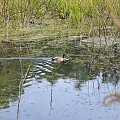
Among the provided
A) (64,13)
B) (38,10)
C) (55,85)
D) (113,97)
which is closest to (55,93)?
(55,85)

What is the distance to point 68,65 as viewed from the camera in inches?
209

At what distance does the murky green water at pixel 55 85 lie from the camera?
3.16 meters

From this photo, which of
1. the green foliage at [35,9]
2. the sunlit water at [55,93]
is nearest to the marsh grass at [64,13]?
the green foliage at [35,9]

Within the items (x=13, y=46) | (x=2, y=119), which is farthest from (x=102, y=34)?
(x=2, y=119)

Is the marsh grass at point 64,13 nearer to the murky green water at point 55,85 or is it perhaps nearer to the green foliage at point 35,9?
the green foliage at point 35,9

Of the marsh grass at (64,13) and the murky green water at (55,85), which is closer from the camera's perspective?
the murky green water at (55,85)

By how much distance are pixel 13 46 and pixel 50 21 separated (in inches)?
136

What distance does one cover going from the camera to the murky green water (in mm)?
3160

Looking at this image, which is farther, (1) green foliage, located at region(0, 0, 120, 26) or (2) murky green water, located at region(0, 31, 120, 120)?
(1) green foliage, located at region(0, 0, 120, 26)

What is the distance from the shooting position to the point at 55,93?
12.4 ft

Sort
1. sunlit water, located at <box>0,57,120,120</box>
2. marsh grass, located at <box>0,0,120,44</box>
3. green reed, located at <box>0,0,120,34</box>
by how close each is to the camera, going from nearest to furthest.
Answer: sunlit water, located at <box>0,57,120,120</box> → marsh grass, located at <box>0,0,120,44</box> → green reed, located at <box>0,0,120,34</box>

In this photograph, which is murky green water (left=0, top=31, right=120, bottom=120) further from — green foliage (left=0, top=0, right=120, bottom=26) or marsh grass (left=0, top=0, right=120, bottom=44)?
green foliage (left=0, top=0, right=120, bottom=26)

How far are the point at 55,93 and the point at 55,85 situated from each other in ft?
1.14

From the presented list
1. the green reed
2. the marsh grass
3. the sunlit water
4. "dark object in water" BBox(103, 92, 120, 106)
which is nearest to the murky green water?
the sunlit water
